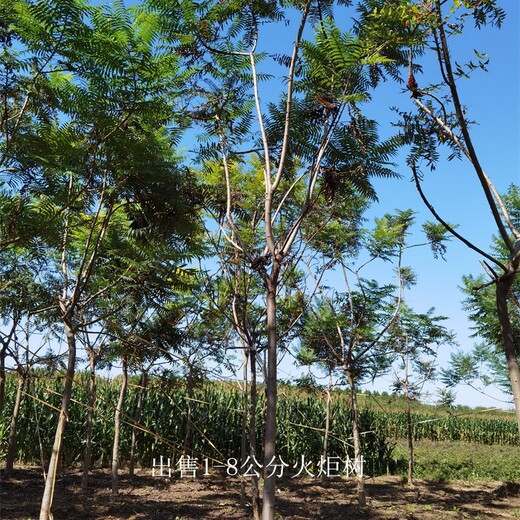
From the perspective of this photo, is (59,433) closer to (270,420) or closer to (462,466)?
(270,420)

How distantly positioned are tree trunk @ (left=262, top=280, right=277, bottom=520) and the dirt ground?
16.4 feet

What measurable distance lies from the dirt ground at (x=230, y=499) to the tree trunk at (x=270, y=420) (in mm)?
4986

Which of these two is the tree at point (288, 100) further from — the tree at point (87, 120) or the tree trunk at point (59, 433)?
the tree trunk at point (59, 433)

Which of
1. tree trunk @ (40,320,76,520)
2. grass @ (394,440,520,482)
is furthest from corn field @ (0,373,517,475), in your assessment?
tree trunk @ (40,320,76,520)

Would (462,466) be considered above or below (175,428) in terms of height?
below

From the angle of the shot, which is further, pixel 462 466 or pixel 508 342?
pixel 462 466

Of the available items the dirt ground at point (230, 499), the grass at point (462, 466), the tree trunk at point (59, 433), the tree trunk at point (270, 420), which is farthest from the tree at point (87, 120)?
the grass at point (462, 466)

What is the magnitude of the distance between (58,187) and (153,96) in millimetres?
1091

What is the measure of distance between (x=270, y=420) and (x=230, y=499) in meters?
6.53

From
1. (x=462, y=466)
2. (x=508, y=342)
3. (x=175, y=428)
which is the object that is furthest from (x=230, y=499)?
(x=462, y=466)

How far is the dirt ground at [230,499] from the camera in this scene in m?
7.23

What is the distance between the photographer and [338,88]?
3.45 metres

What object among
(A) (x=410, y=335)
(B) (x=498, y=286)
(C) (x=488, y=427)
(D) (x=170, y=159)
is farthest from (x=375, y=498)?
(C) (x=488, y=427)

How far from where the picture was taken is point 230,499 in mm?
8492
